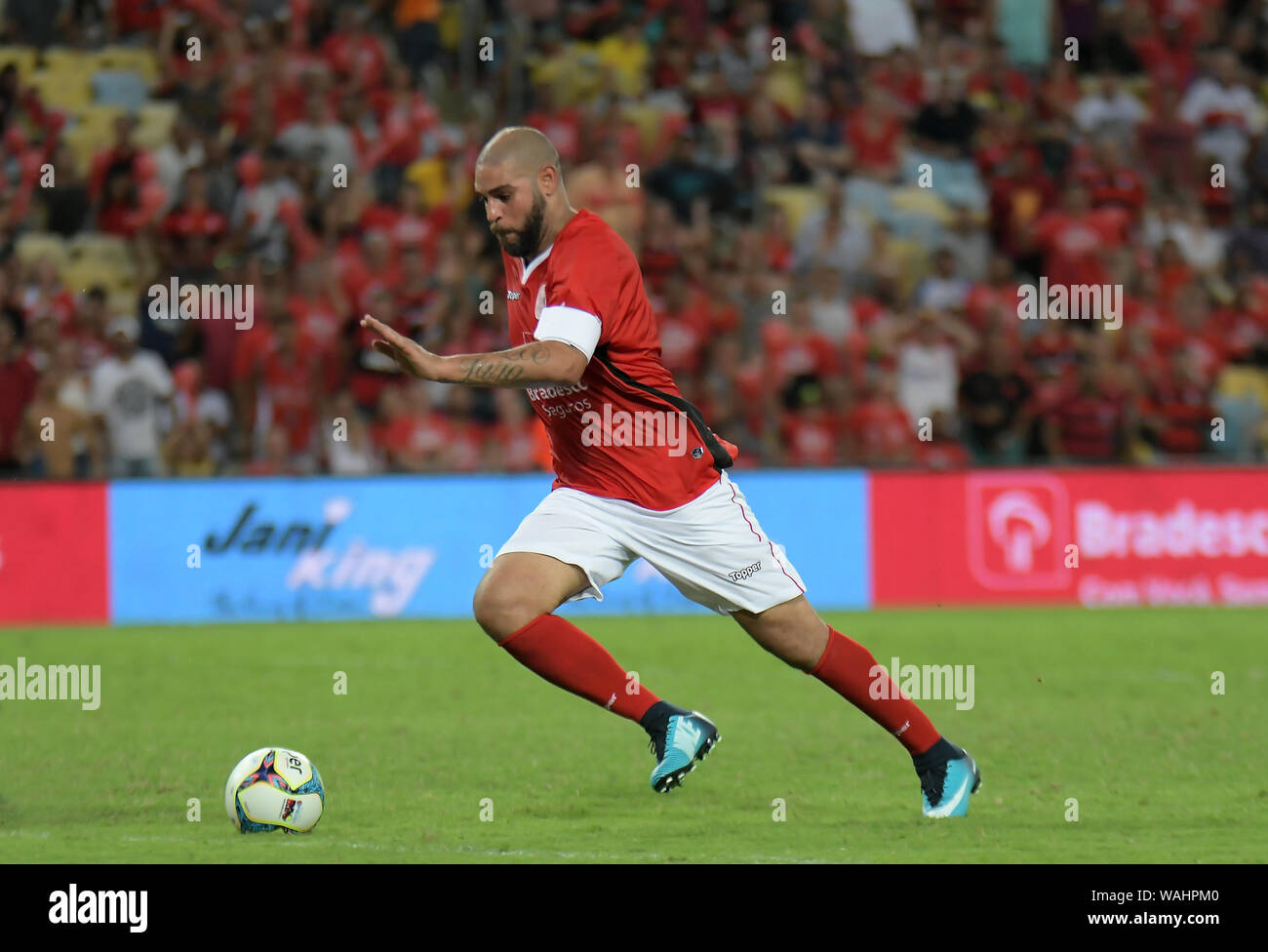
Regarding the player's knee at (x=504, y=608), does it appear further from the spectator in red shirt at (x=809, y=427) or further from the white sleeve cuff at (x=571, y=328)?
the spectator in red shirt at (x=809, y=427)

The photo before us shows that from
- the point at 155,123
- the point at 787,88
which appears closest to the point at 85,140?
the point at 155,123

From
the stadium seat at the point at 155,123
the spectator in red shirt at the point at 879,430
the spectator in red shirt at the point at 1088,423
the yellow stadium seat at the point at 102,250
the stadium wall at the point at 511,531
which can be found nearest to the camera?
the stadium wall at the point at 511,531

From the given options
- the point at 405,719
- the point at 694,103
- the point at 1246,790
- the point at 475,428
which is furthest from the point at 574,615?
the point at 1246,790

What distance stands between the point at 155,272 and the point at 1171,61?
10492mm

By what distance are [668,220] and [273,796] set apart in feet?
34.9

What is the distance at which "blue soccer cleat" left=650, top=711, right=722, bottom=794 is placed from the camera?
6.91 m

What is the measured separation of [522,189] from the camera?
638cm

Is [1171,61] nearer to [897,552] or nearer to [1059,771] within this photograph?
[897,552]

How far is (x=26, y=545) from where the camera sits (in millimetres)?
13664

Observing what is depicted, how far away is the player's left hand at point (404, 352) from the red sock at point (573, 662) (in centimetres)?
113

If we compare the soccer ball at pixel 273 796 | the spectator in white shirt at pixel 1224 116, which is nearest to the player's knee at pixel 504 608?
the soccer ball at pixel 273 796

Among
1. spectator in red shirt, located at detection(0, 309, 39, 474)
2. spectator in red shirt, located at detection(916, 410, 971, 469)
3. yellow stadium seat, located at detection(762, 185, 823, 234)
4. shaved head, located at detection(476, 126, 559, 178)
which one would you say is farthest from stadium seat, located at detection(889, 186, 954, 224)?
shaved head, located at detection(476, 126, 559, 178)

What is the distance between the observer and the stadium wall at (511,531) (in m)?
13.8

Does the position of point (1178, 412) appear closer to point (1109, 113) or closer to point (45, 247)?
point (1109, 113)
